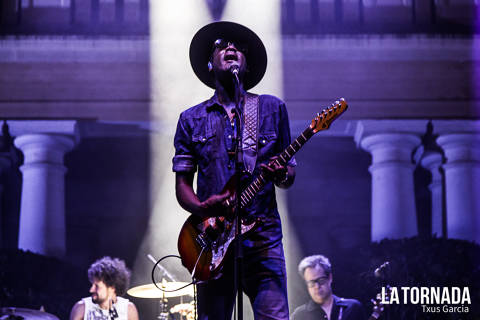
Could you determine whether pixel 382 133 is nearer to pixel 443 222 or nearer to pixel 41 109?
pixel 443 222

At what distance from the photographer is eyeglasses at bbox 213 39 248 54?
10.00ft

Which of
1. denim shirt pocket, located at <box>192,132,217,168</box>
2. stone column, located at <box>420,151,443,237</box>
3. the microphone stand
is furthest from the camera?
stone column, located at <box>420,151,443,237</box>

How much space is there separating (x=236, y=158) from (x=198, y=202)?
273mm

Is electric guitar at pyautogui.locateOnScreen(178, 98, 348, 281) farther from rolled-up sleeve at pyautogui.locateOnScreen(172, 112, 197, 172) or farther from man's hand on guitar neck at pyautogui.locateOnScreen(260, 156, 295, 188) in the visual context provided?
rolled-up sleeve at pyautogui.locateOnScreen(172, 112, 197, 172)

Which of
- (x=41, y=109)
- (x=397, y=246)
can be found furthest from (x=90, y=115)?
(x=397, y=246)

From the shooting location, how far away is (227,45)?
3.04 m

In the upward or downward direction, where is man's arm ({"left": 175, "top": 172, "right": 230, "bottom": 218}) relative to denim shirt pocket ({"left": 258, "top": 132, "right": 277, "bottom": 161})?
A: downward

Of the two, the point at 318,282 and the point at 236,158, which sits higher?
the point at 236,158

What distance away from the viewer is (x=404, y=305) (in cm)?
545

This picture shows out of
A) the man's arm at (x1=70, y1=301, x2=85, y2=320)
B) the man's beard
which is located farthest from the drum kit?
the man's arm at (x1=70, y1=301, x2=85, y2=320)

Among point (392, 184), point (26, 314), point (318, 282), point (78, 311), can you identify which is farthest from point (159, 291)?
A: point (392, 184)

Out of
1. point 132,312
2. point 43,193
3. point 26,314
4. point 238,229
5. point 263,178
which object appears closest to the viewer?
point 238,229

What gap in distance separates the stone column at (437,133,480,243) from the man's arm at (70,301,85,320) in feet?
→ 10.7

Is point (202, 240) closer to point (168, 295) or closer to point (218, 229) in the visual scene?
point (218, 229)
